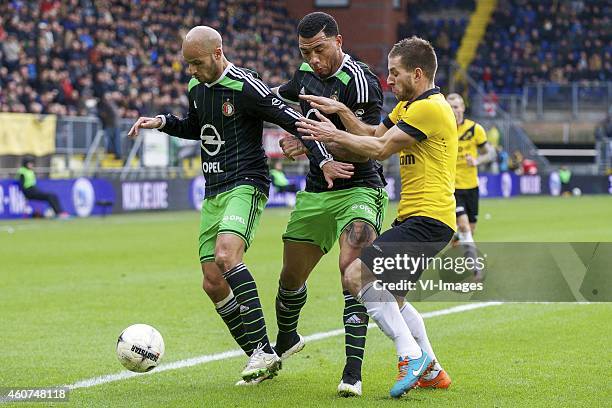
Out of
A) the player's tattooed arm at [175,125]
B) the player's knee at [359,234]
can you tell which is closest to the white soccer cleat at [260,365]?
the player's knee at [359,234]

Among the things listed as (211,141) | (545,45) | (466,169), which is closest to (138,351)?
(211,141)

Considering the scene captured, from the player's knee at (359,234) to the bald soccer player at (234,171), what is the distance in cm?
36

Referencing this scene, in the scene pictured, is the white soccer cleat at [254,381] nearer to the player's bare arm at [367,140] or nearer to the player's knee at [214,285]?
the player's knee at [214,285]

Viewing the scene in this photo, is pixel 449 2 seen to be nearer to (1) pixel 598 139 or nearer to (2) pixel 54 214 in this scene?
(1) pixel 598 139

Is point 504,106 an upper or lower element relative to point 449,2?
lower

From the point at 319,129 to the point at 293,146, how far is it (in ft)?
1.95

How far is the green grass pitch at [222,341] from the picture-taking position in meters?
7.00

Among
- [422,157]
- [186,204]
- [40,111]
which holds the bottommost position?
[186,204]

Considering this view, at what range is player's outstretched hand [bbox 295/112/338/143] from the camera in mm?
6898

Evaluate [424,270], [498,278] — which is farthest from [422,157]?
[498,278]

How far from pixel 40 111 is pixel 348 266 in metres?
23.5

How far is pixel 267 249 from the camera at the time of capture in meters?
18.8

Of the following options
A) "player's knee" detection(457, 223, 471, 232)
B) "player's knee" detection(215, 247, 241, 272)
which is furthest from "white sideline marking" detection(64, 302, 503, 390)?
"player's knee" detection(457, 223, 471, 232)

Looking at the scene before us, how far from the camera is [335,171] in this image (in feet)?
23.7
